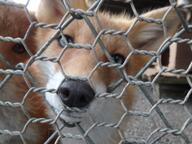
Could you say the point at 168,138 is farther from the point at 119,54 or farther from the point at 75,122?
the point at 75,122

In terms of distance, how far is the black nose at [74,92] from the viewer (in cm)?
155

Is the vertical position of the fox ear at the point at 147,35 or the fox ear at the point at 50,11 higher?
the fox ear at the point at 50,11

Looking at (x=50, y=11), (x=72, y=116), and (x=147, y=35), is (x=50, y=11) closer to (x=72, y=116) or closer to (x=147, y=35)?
(x=147, y=35)

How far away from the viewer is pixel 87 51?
182cm

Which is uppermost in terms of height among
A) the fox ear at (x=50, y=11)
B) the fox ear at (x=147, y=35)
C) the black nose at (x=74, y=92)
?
the fox ear at (x=50, y=11)

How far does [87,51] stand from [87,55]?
26mm

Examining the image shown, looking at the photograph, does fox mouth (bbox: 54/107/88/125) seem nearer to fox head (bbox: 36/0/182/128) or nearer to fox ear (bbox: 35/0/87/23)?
fox head (bbox: 36/0/182/128)

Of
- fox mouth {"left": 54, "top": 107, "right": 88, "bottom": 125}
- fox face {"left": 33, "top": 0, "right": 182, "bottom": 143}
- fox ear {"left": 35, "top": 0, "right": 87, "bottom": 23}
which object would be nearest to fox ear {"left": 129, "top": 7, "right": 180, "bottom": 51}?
fox face {"left": 33, "top": 0, "right": 182, "bottom": 143}

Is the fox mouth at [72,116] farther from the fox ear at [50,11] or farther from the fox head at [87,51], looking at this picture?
the fox ear at [50,11]

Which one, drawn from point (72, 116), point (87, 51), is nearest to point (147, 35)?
point (87, 51)

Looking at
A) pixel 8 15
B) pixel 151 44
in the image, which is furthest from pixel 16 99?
pixel 151 44

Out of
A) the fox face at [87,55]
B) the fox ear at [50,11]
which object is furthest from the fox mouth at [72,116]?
the fox ear at [50,11]

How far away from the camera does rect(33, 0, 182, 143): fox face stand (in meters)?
Result: 1.56

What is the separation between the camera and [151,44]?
7.33 ft
